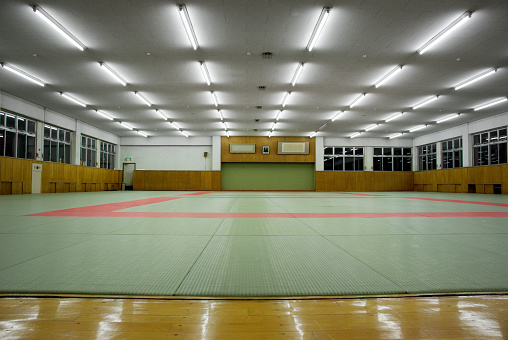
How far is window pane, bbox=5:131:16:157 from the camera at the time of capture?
13695mm

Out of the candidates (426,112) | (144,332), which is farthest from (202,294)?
(426,112)

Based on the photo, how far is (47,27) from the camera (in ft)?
25.7

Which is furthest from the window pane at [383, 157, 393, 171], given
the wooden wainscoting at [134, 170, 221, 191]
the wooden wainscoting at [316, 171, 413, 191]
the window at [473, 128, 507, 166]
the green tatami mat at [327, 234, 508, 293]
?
the green tatami mat at [327, 234, 508, 293]

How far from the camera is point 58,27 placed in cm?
780

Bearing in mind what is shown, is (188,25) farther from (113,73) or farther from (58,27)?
(113,73)

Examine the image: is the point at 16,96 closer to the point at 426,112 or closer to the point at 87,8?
the point at 87,8

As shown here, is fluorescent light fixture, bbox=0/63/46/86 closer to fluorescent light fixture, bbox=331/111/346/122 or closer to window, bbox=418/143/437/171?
fluorescent light fixture, bbox=331/111/346/122

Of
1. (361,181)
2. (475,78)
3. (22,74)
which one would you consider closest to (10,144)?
(22,74)

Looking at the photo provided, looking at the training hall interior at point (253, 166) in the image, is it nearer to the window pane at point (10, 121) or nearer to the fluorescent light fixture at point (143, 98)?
the window pane at point (10, 121)

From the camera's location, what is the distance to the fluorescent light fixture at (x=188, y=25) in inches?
275

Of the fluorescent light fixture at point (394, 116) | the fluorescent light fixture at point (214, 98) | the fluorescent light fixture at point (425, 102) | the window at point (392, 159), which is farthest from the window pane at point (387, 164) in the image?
the fluorescent light fixture at point (214, 98)

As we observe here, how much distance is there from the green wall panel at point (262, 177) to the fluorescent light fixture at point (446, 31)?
16.6m

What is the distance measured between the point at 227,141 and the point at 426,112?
15985mm

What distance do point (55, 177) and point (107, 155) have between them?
7.20 m
